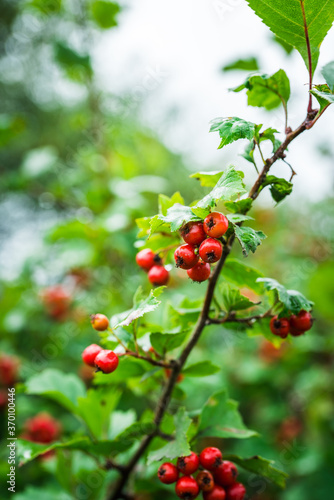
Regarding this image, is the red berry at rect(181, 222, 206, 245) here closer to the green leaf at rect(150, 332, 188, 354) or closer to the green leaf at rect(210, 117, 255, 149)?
the green leaf at rect(210, 117, 255, 149)

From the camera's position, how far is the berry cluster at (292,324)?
104 centimetres

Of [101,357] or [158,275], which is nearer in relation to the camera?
[101,357]

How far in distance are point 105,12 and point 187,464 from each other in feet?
8.46

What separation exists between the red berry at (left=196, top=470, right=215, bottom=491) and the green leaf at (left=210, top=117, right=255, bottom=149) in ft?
2.69

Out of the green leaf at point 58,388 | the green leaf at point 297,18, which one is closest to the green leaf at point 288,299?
the green leaf at point 297,18

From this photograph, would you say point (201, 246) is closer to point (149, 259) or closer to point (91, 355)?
point (149, 259)

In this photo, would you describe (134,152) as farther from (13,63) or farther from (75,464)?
(75,464)

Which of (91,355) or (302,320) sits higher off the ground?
(302,320)

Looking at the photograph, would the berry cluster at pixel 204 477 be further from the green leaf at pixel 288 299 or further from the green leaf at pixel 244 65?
the green leaf at pixel 244 65

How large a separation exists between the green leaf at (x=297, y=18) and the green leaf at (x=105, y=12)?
185cm

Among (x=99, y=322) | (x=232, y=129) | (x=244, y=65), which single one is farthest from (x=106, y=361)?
(x=244, y=65)

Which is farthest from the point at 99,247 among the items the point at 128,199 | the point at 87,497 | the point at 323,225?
the point at 323,225

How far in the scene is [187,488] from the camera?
964 millimetres

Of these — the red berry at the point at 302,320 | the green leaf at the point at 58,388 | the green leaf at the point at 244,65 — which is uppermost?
the green leaf at the point at 244,65
